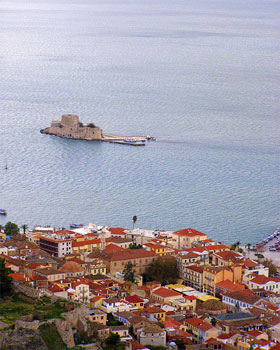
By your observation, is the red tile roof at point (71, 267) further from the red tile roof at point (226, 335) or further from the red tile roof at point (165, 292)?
the red tile roof at point (226, 335)

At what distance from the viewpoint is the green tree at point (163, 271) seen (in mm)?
25652

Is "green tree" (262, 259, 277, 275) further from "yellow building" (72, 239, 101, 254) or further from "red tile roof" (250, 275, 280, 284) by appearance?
"yellow building" (72, 239, 101, 254)

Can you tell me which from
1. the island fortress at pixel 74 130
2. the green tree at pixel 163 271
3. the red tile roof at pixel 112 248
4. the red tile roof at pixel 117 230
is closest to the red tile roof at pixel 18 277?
the green tree at pixel 163 271

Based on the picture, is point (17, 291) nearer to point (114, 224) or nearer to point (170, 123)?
point (114, 224)

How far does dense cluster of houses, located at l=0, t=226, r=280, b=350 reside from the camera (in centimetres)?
2092

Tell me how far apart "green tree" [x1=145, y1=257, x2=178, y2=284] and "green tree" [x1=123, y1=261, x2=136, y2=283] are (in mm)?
482

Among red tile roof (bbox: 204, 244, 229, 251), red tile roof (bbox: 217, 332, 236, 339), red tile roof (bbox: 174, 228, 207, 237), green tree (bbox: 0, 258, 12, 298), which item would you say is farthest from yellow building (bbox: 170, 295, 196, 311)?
red tile roof (bbox: 174, 228, 207, 237)

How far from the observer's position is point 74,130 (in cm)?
4959

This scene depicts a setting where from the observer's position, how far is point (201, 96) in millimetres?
64062

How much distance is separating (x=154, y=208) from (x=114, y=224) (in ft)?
8.34

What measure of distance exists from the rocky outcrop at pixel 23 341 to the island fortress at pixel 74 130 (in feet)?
106

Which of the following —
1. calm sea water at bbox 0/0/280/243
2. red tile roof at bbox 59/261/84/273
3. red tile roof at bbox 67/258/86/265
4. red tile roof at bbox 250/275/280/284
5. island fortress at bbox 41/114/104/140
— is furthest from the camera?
island fortress at bbox 41/114/104/140

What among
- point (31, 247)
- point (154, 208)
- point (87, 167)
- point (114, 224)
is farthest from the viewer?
point (87, 167)

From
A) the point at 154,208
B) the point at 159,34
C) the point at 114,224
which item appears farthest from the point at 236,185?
the point at 159,34
